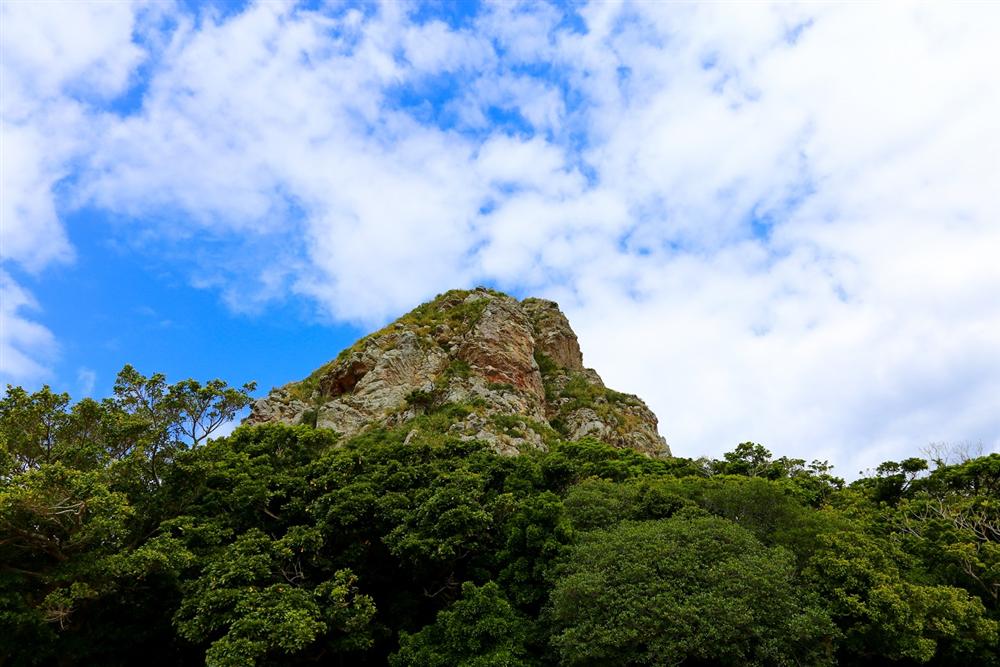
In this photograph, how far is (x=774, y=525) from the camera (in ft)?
63.9

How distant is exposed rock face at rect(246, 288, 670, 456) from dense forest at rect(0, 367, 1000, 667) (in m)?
14.3

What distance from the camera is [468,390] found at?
41.4 metres

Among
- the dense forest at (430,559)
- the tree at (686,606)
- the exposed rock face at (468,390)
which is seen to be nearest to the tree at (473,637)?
the dense forest at (430,559)

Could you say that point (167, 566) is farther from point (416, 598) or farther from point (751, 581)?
point (751, 581)

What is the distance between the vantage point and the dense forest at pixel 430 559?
15.0m

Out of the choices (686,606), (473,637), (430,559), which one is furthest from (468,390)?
(686,606)

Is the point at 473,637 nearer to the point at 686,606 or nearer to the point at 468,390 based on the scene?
the point at 686,606

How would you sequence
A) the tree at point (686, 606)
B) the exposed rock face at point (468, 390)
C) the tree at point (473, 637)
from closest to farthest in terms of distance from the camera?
the tree at point (686, 606) < the tree at point (473, 637) < the exposed rock face at point (468, 390)

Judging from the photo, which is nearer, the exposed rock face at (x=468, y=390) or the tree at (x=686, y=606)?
the tree at (x=686, y=606)

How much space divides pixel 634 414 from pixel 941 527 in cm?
3085

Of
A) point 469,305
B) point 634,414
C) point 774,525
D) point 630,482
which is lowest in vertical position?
point 774,525

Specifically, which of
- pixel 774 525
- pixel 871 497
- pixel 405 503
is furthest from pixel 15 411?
pixel 871 497

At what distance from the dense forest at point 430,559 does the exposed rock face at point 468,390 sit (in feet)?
47.0

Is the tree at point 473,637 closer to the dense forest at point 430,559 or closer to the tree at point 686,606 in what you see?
the dense forest at point 430,559
